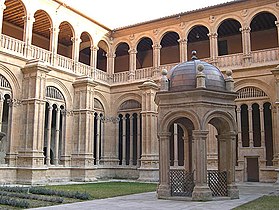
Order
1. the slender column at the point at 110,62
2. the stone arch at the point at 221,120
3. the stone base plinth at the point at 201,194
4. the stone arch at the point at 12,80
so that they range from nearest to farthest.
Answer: the stone base plinth at the point at 201,194 < the stone arch at the point at 221,120 < the stone arch at the point at 12,80 < the slender column at the point at 110,62

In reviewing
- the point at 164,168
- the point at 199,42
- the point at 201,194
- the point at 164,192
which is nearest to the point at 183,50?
the point at 199,42

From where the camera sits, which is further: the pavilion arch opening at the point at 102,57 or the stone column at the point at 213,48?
the pavilion arch opening at the point at 102,57

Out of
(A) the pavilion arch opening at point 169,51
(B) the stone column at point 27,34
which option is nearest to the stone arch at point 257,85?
(A) the pavilion arch opening at point 169,51

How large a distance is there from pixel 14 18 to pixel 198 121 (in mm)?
18194

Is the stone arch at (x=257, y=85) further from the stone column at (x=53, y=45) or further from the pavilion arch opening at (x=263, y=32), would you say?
the stone column at (x=53, y=45)

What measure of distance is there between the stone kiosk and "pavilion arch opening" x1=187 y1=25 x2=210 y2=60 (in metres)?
14.9

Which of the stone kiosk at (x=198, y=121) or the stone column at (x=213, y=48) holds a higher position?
the stone column at (x=213, y=48)

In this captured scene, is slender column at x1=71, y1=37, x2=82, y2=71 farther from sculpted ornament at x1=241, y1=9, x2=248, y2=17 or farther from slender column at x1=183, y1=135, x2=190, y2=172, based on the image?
slender column at x1=183, y1=135, x2=190, y2=172

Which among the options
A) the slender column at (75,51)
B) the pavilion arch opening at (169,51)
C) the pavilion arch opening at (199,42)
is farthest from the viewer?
the pavilion arch opening at (169,51)

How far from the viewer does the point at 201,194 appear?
39.0 ft

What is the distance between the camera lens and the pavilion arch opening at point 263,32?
25625mm

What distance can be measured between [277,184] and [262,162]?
8.31 ft

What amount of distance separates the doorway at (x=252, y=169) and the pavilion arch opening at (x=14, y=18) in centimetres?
1749

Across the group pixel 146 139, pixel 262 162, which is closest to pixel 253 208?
pixel 262 162
